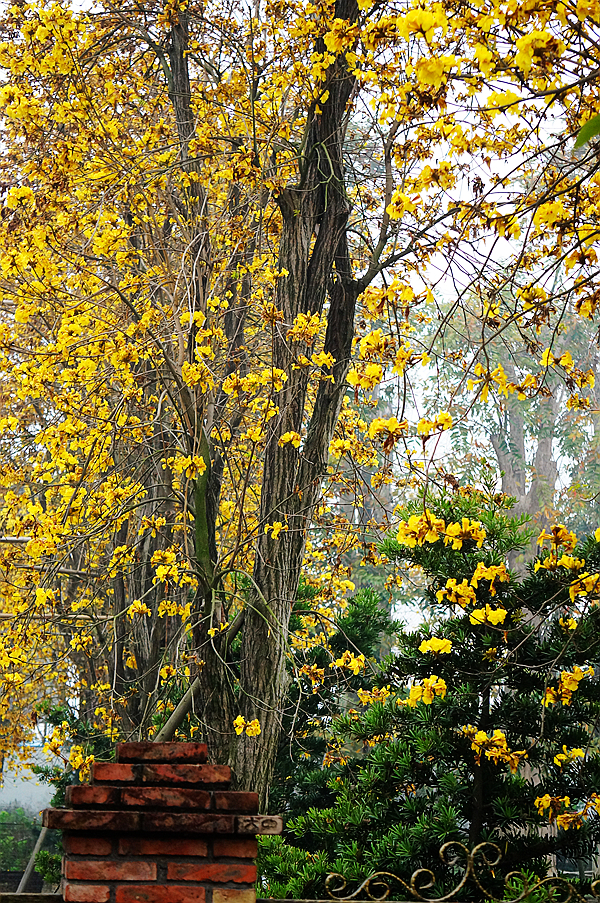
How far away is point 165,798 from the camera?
231 centimetres

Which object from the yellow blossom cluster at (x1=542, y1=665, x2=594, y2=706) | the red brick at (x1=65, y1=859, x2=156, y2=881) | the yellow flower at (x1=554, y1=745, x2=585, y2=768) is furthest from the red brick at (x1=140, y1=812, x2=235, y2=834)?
the yellow flower at (x1=554, y1=745, x2=585, y2=768)

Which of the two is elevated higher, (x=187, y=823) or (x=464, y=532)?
(x=464, y=532)

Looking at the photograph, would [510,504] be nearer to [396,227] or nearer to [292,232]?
[396,227]

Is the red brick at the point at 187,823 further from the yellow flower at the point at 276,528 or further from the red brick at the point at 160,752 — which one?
the yellow flower at the point at 276,528

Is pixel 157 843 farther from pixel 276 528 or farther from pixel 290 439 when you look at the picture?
pixel 290 439

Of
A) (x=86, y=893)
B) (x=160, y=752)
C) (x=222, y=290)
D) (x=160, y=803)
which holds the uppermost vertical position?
(x=222, y=290)

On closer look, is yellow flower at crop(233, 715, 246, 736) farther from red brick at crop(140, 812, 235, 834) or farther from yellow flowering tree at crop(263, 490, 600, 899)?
red brick at crop(140, 812, 235, 834)

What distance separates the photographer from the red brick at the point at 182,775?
243 centimetres

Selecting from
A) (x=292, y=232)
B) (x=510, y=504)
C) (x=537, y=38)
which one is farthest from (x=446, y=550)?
(x=537, y=38)

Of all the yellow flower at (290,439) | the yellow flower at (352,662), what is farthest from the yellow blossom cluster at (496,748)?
the yellow flower at (290,439)

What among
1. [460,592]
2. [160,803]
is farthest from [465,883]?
[160,803]

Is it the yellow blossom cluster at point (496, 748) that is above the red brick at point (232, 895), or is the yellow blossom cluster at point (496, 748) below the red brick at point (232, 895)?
above

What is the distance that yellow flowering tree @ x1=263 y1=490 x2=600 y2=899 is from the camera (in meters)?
4.61

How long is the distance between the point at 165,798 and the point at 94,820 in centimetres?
18
